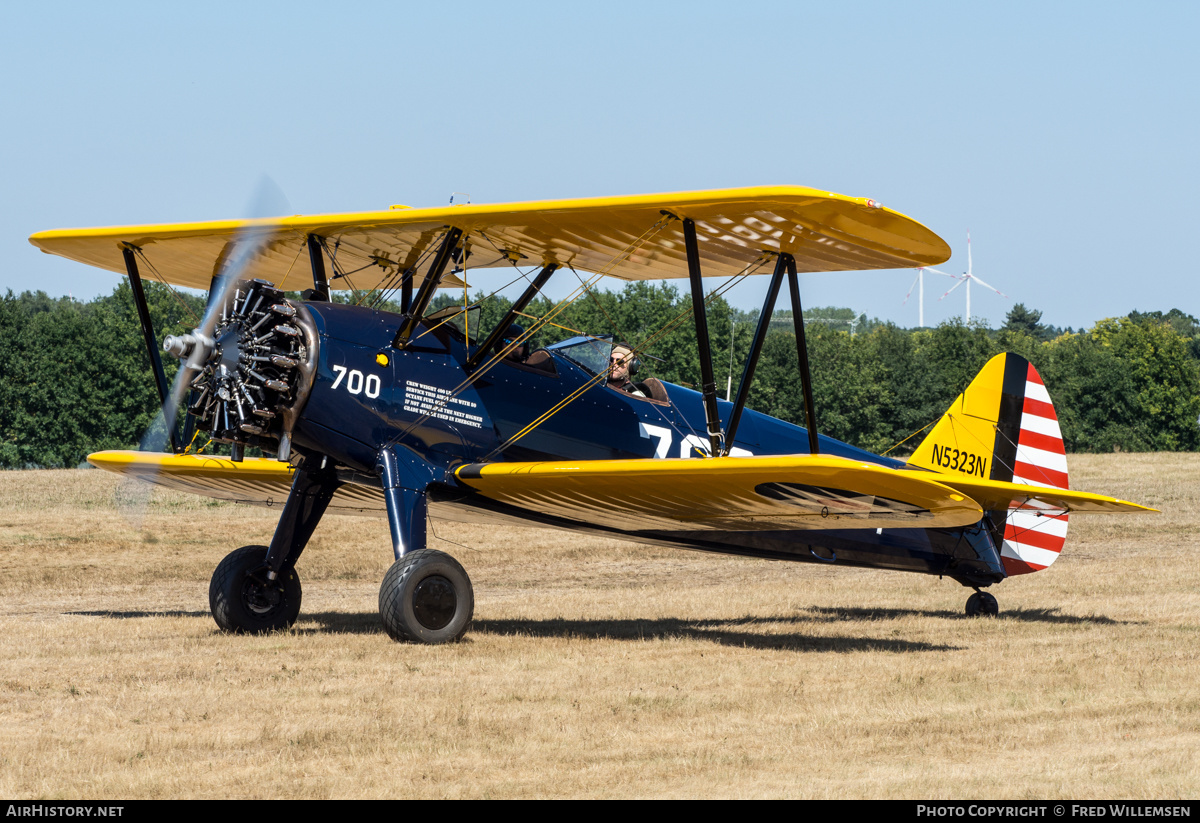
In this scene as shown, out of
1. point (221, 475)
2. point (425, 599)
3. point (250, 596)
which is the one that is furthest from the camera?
point (221, 475)

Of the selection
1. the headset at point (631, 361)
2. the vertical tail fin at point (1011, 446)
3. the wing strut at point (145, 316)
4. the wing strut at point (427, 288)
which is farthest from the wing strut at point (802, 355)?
the wing strut at point (145, 316)

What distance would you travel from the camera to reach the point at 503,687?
24.6ft

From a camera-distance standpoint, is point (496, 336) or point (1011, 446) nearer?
point (496, 336)

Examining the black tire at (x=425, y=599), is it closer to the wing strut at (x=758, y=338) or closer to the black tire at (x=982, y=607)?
the wing strut at (x=758, y=338)

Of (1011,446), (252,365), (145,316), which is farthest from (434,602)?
(1011,446)

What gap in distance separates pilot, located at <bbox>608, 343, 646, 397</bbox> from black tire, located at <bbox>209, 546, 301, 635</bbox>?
3.29m

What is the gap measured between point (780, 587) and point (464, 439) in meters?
7.07

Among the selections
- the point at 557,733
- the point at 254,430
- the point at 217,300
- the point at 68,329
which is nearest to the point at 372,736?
the point at 557,733

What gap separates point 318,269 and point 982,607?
7223mm

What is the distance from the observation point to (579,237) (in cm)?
1023

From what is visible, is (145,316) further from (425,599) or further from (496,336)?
(425,599)

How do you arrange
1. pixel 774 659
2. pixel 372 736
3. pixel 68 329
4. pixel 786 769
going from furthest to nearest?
pixel 68 329
pixel 774 659
pixel 372 736
pixel 786 769
